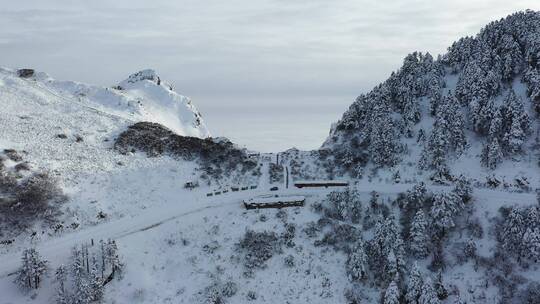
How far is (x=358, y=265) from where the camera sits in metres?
60.3

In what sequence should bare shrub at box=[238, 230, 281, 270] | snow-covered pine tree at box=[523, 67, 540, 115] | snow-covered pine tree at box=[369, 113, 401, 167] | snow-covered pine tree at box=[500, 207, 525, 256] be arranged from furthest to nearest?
snow-covered pine tree at box=[369, 113, 401, 167]
snow-covered pine tree at box=[523, 67, 540, 115]
bare shrub at box=[238, 230, 281, 270]
snow-covered pine tree at box=[500, 207, 525, 256]

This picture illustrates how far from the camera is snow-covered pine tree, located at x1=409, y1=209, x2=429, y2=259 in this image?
63.2 metres

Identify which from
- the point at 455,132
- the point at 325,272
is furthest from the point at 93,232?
the point at 455,132

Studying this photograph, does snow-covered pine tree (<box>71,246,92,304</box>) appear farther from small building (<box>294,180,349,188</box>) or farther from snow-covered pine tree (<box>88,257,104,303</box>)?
small building (<box>294,180,349,188</box>)

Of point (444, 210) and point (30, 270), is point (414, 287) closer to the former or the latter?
point (444, 210)

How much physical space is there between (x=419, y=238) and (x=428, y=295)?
34.8 ft

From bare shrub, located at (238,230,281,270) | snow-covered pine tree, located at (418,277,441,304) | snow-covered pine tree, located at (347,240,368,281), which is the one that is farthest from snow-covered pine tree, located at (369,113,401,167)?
snow-covered pine tree, located at (418,277,441,304)

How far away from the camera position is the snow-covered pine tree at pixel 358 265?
60.1m

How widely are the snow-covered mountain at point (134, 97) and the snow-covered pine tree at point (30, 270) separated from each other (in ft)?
162

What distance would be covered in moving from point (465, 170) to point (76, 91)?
3158 inches

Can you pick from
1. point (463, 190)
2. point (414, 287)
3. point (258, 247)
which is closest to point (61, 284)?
point (258, 247)

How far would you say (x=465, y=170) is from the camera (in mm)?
76750

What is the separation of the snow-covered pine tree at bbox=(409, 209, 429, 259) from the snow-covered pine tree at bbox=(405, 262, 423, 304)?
762 cm

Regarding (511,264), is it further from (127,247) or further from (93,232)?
(93,232)
